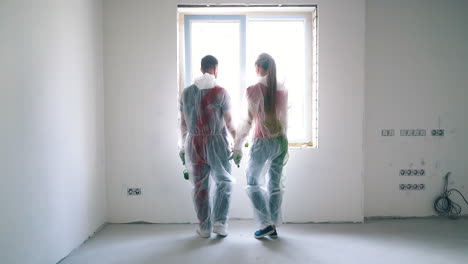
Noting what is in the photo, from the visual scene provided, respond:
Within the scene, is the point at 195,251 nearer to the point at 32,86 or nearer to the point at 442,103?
the point at 32,86

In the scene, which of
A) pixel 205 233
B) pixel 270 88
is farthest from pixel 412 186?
pixel 205 233

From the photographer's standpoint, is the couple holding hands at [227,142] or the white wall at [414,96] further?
the white wall at [414,96]

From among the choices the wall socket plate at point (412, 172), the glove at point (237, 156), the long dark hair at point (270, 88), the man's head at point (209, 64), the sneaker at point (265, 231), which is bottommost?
the sneaker at point (265, 231)

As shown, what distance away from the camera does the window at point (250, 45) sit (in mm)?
3125

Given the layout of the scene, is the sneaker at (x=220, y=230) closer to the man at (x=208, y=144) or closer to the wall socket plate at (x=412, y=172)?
the man at (x=208, y=144)

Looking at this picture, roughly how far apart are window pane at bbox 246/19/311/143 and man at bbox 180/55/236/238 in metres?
0.66

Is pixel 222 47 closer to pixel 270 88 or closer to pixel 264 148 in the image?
pixel 270 88

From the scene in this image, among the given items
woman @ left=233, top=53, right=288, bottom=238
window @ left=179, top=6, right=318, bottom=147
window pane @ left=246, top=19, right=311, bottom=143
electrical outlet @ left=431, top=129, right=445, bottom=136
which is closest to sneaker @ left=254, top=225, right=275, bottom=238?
woman @ left=233, top=53, right=288, bottom=238

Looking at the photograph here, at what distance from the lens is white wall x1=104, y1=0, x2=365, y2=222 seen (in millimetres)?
2951

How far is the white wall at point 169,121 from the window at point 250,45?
20 cm

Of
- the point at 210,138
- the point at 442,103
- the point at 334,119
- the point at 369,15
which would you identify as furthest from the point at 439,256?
the point at 369,15

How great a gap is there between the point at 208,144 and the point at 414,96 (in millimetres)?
2042

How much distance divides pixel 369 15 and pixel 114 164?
2737 millimetres

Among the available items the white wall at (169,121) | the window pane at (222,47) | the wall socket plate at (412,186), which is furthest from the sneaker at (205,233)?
the wall socket plate at (412,186)
